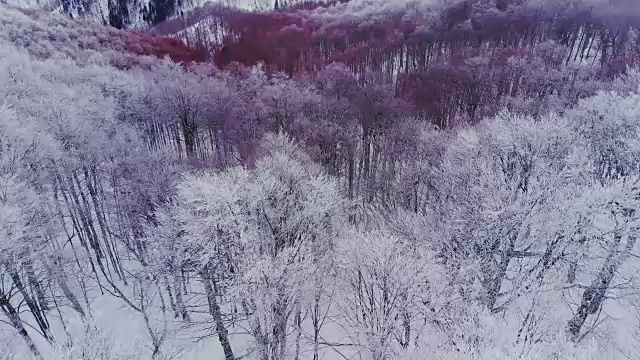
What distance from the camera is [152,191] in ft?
69.2

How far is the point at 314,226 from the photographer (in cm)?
1906

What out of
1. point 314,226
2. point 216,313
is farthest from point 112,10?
point 216,313

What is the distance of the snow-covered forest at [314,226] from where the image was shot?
14.8 m

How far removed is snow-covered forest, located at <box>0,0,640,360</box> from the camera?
48.5 ft

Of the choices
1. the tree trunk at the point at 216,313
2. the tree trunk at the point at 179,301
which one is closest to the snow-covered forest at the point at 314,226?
the tree trunk at the point at 216,313

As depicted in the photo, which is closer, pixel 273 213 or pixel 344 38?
pixel 273 213

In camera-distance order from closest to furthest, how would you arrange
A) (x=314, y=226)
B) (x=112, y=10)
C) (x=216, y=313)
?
1. (x=216, y=313)
2. (x=314, y=226)
3. (x=112, y=10)

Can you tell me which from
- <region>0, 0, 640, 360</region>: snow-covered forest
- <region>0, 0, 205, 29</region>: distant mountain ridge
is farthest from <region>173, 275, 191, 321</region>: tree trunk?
<region>0, 0, 205, 29</region>: distant mountain ridge

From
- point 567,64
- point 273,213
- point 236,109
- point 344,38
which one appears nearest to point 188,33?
point 344,38

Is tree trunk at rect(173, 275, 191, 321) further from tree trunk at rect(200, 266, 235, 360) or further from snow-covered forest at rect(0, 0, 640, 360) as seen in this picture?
tree trunk at rect(200, 266, 235, 360)

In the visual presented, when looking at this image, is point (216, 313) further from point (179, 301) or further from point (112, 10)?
point (112, 10)

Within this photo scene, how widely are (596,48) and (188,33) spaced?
3296 inches

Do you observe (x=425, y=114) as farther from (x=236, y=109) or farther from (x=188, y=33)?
(x=188, y=33)

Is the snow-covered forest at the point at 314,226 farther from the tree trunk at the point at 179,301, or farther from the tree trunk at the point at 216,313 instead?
the tree trunk at the point at 179,301
